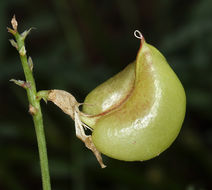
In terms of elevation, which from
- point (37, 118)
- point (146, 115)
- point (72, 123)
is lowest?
point (72, 123)

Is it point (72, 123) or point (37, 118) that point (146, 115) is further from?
point (72, 123)

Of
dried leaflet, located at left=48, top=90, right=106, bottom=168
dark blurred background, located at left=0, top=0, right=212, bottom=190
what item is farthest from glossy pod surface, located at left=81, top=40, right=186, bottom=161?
dark blurred background, located at left=0, top=0, right=212, bottom=190

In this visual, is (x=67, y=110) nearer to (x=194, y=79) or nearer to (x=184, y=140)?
(x=194, y=79)

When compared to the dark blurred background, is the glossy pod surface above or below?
above

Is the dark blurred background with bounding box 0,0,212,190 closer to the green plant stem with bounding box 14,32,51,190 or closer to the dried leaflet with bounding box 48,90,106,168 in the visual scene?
the dried leaflet with bounding box 48,90,106,168

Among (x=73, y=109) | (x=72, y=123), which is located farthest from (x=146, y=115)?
(x=72, y=123)

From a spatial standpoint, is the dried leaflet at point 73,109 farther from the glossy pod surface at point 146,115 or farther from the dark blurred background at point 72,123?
the dark blurred background at point 72,123

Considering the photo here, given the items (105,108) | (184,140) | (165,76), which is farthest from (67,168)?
(165,76)

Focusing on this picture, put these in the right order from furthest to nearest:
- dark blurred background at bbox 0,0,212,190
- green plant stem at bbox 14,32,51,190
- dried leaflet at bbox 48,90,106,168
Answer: dark blurred background at bbox 0,0,212,190 → dried leaflet at bbox 48,90,106,168 → green plant stem at bbox 14,32,51,190
